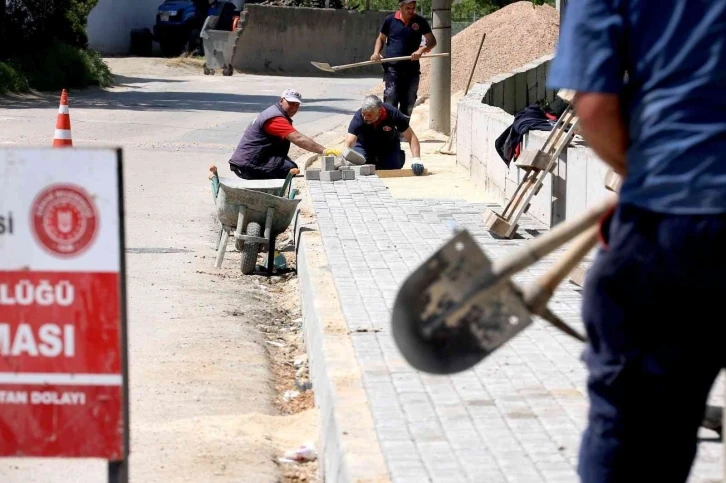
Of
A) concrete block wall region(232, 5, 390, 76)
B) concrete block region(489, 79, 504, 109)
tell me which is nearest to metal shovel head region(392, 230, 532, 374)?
concrete block region(489, 79, 504, 109)

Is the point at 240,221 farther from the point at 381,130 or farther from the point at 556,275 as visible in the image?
the point at 556,275

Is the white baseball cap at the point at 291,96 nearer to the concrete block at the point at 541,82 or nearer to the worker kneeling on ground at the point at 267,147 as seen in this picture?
the worker kneeling on ground at the point at 267,147

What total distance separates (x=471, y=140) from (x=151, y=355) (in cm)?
712

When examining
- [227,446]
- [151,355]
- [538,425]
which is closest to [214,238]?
[151,355]

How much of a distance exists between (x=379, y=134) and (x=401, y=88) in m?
3.40

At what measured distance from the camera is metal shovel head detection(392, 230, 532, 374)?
293 cm

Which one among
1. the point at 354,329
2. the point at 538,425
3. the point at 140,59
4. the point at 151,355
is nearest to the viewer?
the point at 538,425

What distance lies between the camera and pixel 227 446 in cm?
520

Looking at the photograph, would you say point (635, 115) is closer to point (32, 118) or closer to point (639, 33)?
point (639, 33)

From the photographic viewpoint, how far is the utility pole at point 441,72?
17344 mm

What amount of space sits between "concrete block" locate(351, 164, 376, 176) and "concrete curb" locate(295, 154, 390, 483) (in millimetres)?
4799

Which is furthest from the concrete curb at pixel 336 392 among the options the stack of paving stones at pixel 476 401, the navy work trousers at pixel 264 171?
the navy work trousers at pixel 264 171

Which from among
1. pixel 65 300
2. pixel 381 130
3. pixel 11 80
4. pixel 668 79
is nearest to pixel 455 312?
pixel 668 79

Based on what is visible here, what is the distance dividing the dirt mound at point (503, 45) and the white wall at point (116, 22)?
19531 mm
